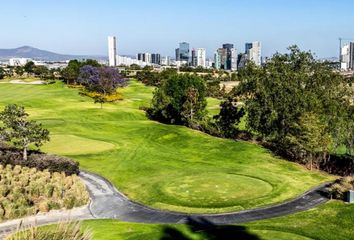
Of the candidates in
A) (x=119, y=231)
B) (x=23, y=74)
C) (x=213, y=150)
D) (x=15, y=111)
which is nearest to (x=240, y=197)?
(x=119, y=231)

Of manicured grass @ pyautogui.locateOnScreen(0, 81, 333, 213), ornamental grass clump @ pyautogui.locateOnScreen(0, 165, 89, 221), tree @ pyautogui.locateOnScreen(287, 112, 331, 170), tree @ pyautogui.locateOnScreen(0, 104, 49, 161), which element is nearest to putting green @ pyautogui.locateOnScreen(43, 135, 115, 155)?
manicured grass @ pyautogui.locateOnScreen(0, 81, 333, 213)

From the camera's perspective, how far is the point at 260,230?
25.0 m

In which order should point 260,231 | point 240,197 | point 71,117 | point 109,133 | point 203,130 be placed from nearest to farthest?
1. point 260,231
2. point 240,197
3. point 109,133
4. point 203,130
5. point 71,117

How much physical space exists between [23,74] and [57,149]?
119539mm

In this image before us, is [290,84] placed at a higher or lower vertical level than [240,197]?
higher

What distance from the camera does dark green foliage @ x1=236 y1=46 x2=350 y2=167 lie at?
145 feet

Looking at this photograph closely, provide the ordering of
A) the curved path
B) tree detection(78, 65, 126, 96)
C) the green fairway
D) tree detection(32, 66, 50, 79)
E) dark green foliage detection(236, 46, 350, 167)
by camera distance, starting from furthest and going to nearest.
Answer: tree detection(32, 66, 50, 79) → tree detection(78, 65, 126, 96) → dark green foliage detection(236, 46, 350, 167) → the curved path → the green fairway

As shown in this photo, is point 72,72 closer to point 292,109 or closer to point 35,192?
point 292,109

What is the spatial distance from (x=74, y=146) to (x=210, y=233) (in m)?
29.1

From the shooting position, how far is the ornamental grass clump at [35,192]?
95.8 ft

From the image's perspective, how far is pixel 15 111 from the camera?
3909cm

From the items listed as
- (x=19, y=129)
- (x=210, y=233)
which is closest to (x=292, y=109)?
(x=210, y=233)

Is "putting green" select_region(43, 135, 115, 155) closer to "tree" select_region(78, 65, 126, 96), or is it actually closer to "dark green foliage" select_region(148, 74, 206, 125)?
"dark green foliage" select_region(148, 74, 206, 125)

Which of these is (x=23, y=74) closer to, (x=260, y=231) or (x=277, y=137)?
(x=277, y=137)
